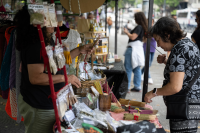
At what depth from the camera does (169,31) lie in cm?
169

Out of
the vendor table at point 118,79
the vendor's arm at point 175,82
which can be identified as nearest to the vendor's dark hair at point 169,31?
the vendor's arm at point 175,82

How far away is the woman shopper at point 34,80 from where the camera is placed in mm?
1453

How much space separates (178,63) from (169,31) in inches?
12.3

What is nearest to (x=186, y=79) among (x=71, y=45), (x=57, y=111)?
(x=57, y=111)

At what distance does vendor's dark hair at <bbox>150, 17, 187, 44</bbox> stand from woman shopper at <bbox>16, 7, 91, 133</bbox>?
2.80 feet

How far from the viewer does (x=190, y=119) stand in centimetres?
170

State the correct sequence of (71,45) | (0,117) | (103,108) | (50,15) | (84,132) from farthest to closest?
1. (0,117)
2. (71,45)
3. (103,108)
4. (84,132)
5. (50,15)

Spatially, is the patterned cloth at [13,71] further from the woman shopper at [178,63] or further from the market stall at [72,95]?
the woman shopper at [178,63]

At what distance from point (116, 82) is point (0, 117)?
2.28 m

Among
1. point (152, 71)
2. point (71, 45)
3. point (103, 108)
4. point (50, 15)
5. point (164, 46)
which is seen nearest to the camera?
point (50, 15)

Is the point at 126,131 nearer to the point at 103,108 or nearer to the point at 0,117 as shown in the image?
the point at 103,108

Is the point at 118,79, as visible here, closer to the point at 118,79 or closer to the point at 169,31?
the point at 118,79

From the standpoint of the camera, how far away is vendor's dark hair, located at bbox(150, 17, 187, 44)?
167cm

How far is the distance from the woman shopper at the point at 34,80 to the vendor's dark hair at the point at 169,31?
0.85 metres
